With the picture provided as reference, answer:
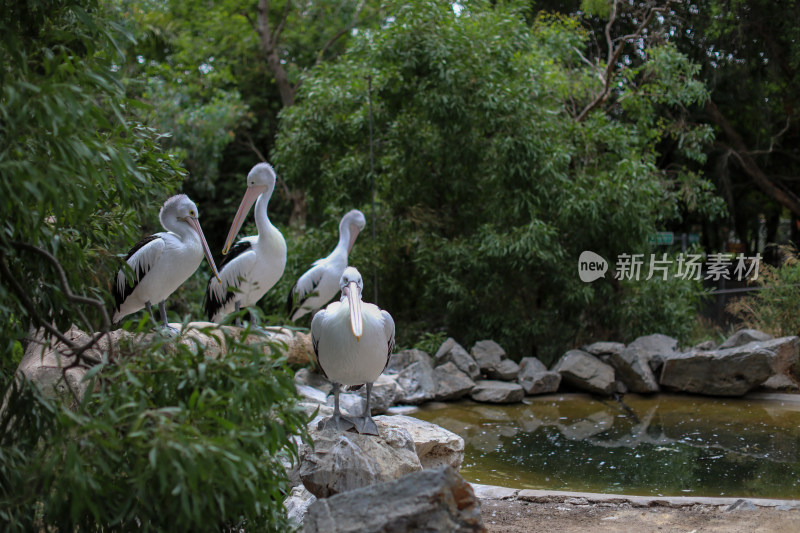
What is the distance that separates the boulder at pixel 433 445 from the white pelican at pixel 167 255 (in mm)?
1570

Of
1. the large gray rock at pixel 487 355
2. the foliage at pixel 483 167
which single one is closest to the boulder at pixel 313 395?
the large gray rock at pixel 487 355

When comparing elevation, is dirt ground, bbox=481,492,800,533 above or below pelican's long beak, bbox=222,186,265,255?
below

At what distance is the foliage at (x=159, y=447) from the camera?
7.29 ft

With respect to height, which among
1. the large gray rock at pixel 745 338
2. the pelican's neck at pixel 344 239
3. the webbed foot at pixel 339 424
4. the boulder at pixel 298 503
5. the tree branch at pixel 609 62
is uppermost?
the tree branch at pixel 609 62

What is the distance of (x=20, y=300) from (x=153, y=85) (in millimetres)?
9489

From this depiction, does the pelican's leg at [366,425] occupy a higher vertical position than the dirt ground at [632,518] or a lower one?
higher

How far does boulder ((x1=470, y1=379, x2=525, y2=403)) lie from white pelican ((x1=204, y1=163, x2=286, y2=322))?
9.55 ft

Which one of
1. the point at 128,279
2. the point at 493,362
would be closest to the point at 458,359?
the point at 493,362

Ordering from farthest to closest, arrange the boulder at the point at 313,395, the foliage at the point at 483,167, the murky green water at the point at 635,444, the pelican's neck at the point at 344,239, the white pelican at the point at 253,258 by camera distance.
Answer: the foliage at the point at 483,167 → the pelican's neck at the point at 344,239 → the boulder at the point at 313,395 → the white pelican at the point at 253,258 → the murky green water at the point at 635,444

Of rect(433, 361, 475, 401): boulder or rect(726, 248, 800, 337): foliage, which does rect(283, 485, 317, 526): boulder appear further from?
rect(726, 248, 800, 337): foliage

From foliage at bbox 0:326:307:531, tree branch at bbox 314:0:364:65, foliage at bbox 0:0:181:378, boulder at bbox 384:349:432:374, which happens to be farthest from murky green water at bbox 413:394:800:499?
tree branch at bbox 314:0:364:65

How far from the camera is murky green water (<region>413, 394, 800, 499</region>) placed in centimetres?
485

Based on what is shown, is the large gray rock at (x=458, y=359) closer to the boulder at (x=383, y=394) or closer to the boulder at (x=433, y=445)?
the boulder at (x=383, y=394)

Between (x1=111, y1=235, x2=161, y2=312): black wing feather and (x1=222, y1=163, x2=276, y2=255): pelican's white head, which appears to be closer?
(x1=111, y1=235, x2=161, y2=312): black wing feather
